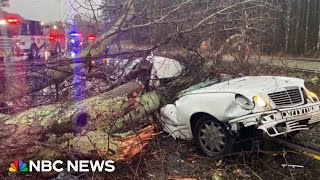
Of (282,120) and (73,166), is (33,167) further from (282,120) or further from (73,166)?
(282,120)

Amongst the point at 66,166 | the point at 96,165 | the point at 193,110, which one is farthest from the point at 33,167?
the point at 193,110

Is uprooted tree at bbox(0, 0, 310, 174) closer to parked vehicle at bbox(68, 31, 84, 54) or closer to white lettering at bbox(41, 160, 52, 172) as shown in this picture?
white lettering at bbox(41, 160, 52, 172)

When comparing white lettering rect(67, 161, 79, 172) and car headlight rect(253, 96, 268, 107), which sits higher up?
car headlight rect(253, 96, 268, 107)

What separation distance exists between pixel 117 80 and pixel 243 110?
102 inches

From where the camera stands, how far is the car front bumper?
4.30 m

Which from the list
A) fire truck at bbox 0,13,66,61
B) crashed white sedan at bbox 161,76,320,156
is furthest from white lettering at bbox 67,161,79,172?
fire truck at bbox 0,13,66,61

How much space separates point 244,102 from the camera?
14.8 ft

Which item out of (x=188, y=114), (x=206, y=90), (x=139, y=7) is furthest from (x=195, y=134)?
(x=139, y=7)

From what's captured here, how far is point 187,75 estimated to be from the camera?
6.60 metres

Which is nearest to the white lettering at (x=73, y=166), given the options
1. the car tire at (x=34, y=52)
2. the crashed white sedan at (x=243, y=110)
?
the crashed white sedan at (x=243, y=110)

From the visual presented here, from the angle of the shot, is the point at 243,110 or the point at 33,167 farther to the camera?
the point at 243,110

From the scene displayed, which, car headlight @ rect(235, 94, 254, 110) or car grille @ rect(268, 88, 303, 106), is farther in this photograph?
car grille @ rect(268, 88, 303, 106)

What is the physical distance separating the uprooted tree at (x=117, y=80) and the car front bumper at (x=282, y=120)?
1351mm

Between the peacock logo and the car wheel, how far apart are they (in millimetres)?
2212
